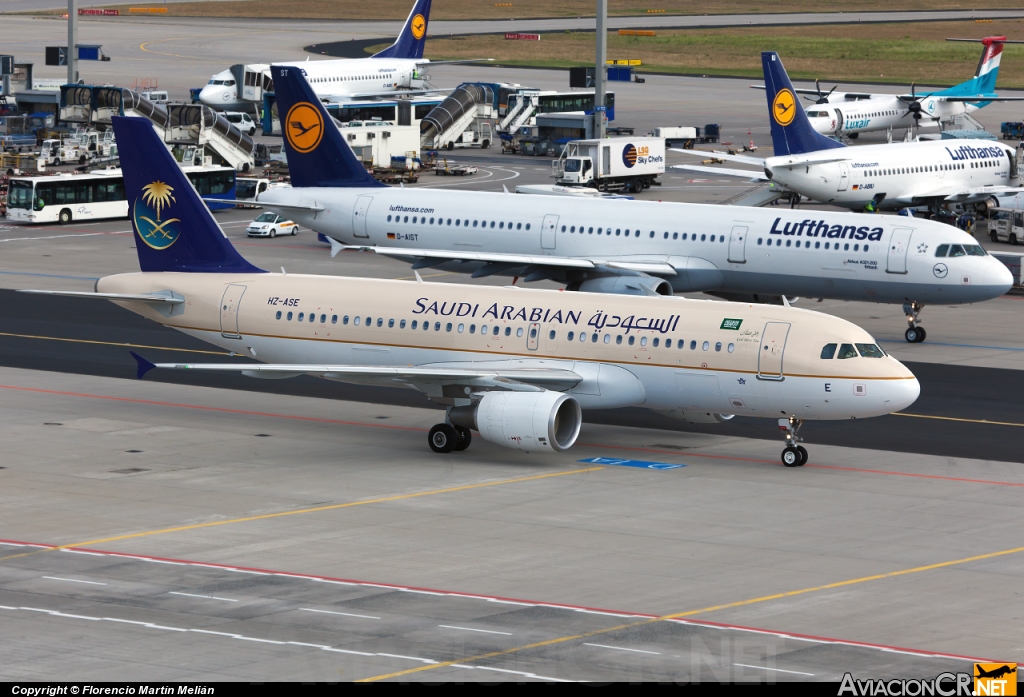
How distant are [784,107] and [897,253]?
101 ft

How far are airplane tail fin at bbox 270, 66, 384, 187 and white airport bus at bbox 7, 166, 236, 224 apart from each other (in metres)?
28.4

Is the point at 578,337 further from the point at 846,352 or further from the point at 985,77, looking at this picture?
the point at 985,77

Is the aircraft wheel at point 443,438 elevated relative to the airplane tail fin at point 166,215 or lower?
lower

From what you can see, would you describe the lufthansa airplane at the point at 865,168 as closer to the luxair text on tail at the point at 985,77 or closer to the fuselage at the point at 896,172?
the fuselage at the point at 896,172

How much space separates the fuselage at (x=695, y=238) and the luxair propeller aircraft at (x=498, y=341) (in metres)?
17.3

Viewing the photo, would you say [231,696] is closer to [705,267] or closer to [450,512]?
[450,512]

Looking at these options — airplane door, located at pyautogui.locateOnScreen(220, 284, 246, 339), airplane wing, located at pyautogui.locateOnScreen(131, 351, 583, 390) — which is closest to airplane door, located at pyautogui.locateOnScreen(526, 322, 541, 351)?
airplane wing, located at pyautogui.locateOnScreen(131, 351, 583, 390)

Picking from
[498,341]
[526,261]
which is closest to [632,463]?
[498,341]

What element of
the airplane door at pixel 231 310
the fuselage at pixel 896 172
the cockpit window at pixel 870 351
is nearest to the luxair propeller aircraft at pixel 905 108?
the fuselage at pixel 896 172

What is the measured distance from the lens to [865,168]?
3361 inches

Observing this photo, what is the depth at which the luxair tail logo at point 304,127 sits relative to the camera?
66125 mm

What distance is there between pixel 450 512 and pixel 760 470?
916 centimetres

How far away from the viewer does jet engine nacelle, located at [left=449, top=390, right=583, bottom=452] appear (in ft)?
127

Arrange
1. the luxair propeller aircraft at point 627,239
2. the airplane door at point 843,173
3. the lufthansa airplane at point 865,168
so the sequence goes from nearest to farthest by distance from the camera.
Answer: the luxair propeller aircraft at point 627,239
the lufthansa airplane at point 865,168
the airplane door at point 843,173
